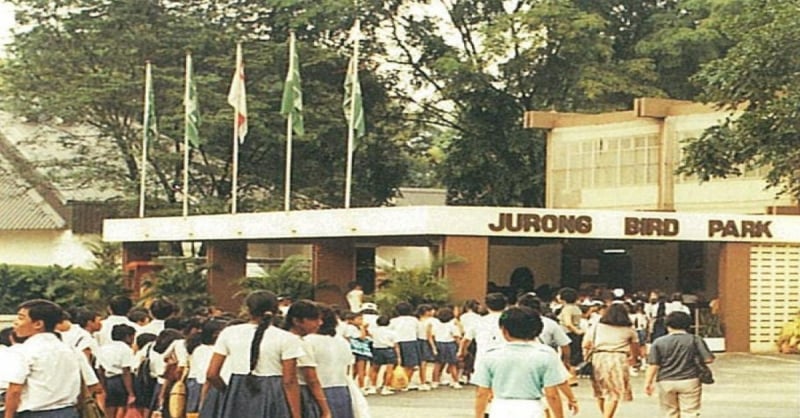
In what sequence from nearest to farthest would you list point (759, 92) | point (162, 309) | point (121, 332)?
1. point (121, 332)
2. point (162, 309)
3. point (759, 92)

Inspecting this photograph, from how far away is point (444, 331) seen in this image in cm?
2030

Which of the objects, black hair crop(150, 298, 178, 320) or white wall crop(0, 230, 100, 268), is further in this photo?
white wall crop(0, 230, 100, 268)

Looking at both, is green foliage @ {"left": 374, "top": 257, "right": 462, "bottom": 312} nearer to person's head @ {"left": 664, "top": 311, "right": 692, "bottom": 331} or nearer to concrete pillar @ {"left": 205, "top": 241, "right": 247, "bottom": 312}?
concrete pillar @ {"left": 205, "top": 241, "right": 247, "bottom": 312}

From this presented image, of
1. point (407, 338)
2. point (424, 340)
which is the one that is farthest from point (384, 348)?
point (424, 340)

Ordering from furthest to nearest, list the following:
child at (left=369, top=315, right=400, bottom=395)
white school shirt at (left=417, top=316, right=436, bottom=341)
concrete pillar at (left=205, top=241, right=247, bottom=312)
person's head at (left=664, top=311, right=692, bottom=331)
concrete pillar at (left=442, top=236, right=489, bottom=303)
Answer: concrete pillar at (left=205, top=241, right=247, bottom=312)
concrete pillar at (left=442, top=236, right=489, bottom=303)
white school shirt at (left=417, top=316, right=436, bottom=341)
child at (left=369, top=315, right=400, bottom=395)
person's head at (left=664, top=311, right=692, bottom=331)

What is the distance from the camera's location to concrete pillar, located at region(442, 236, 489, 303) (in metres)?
25.3

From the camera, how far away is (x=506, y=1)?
42.2 m

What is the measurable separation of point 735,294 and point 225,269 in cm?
1125

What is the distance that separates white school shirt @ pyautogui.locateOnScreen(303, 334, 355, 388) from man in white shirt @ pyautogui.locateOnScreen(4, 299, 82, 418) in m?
2.45

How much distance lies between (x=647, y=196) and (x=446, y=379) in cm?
1559

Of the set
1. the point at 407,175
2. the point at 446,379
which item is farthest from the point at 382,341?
the point at 407,175

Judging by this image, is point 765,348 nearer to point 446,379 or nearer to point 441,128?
point 446,379

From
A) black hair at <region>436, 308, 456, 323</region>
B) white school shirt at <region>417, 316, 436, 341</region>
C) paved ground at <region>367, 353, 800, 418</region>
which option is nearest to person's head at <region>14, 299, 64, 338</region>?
paved ground at <region>367, 353, 800, 418</region>

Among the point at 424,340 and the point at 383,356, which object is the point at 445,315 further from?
the point at 383,356
